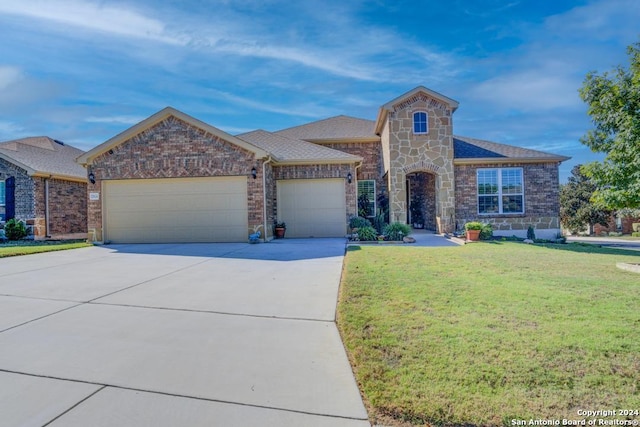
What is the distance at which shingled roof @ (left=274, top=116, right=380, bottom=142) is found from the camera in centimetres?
1802

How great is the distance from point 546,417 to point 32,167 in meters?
19.8

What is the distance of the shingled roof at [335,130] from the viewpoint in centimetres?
1802

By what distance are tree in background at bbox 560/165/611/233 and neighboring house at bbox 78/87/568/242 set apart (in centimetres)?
1131

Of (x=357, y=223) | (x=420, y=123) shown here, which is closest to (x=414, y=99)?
(x=420, y=123)

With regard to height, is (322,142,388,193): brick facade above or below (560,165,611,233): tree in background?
above

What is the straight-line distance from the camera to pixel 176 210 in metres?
13.2

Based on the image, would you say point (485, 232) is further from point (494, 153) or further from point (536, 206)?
point (494, 153)

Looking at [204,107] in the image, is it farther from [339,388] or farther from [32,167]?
[339,388]

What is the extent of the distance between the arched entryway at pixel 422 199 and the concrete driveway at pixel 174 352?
11.4 m

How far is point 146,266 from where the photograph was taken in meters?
7.94

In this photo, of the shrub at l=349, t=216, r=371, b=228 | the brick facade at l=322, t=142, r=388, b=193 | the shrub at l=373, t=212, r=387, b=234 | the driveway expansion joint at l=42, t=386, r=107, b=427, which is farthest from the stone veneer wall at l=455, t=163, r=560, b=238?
the driveway expansion joint at l=42, t=386, r=107, b=427

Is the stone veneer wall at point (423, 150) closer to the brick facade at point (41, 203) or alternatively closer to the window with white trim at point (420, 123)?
the window with white trim at point (420, 123)

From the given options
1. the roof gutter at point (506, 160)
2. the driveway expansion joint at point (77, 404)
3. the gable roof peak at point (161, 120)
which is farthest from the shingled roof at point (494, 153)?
the driveway expansion joint at point (77, 404)

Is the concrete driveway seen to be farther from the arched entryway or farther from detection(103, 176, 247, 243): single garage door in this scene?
the arched entryway
